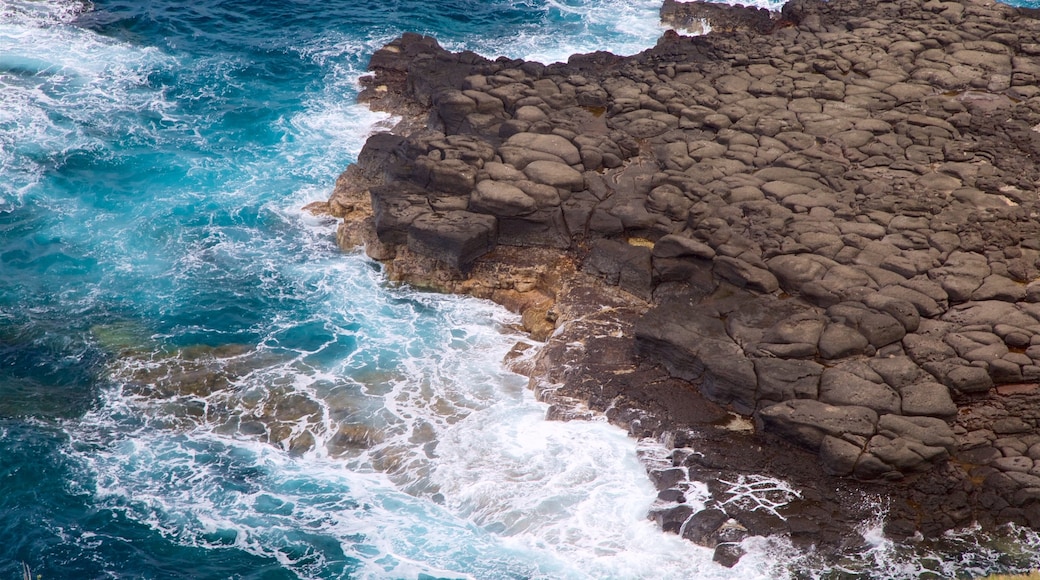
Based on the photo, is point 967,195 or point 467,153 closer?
point 967,195

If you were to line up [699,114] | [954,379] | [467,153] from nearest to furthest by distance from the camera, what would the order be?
[954,379] → [467,153] → [699,114]

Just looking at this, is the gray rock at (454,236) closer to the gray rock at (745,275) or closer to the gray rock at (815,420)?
the gray rock at (745,275)

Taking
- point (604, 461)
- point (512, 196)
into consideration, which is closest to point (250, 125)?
point (512, 196)

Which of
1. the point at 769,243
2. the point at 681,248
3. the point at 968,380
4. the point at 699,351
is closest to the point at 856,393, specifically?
the point at 968,380

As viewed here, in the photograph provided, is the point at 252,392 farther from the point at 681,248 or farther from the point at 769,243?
the point at 769,243

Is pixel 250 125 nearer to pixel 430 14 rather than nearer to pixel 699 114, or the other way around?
pixel 430 14

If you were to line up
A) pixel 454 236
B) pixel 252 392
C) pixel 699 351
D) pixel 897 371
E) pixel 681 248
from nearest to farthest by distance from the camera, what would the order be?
pixel 897 371 → pixel 699 351 → pixel 252 392 → pixel 681 248 → pixel 454 236
